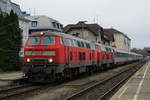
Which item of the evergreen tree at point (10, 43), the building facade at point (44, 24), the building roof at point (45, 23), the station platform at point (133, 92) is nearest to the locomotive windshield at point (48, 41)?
the station platform at point (133, 92)

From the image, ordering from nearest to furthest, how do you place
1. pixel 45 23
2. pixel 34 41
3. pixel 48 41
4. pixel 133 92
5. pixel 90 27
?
pixel 133 92 → pixel 48 41 → pixel 34 41 → pixel 45 23 → pixel 90 27

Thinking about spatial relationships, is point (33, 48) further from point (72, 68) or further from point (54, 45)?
point (72, 68)

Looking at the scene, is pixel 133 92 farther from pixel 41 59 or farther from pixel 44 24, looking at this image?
pixel 44 24

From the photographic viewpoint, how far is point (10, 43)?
91.7 feet

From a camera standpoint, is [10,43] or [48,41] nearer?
[48,41]

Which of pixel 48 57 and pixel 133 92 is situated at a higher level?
pixel 48 57

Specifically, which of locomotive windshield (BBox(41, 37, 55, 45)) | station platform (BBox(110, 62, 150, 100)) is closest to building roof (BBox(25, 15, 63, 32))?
locomotive windshield (BBox(41, 37, 55, 45))

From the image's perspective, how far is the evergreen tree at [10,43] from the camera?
27.4 metres

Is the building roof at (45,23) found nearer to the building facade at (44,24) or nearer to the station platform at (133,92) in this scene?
the building facade at (44,24)

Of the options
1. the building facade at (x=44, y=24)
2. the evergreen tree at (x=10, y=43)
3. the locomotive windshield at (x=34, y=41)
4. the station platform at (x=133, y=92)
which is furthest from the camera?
the building facade at (x=44, y=24)

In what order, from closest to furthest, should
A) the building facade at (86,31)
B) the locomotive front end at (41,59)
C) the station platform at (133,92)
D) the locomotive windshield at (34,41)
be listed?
the station platform at (133,92) < the locomotive front end at (41,59) < the locomotive windshield at (34,41) < the building facade at (86,31)

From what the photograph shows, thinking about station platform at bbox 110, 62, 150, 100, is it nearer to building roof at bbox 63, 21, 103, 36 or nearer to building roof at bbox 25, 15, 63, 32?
building roof at bbox 63, 21, 103, 36

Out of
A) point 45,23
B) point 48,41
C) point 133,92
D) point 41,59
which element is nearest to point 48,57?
point 41,59

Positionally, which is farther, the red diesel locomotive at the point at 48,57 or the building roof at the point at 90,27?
the building roof at the point at 90,27
